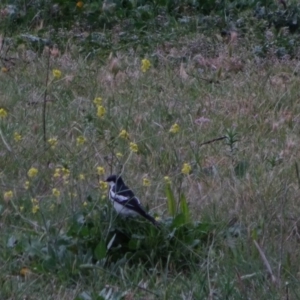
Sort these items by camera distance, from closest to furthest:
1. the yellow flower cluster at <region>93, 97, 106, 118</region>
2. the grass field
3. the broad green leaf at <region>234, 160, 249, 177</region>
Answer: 1. the grass field
2. the yellow flower cluster at <region>93, 97, 106, 118</region>
3. the broad green leaf at <region>234, 160, 249, 177</region>

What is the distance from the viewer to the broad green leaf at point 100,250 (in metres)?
4.07

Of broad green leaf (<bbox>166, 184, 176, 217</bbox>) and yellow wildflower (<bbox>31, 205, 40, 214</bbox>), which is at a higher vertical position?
yellow wildflower (<bbox>31, 205, 40, 214</bbox>)

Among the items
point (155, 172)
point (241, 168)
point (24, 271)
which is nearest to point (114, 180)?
point (24, 271)

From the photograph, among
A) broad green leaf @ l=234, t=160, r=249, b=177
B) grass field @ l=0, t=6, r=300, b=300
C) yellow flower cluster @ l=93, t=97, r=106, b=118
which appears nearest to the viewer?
grass field @ l=0, t=6, r=300, b=300

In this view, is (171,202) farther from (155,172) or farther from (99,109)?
(155,172)

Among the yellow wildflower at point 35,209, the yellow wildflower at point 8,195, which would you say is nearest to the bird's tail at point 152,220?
the yellow wildflower at point 35,209

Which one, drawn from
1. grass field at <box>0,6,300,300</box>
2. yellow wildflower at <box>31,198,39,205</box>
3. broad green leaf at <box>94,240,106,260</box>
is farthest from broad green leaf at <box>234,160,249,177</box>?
broad green leaf at <box>94,240,106,260</box>

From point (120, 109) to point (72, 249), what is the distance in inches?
92.3

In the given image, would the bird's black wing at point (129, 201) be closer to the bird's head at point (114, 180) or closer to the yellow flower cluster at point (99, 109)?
the bird's head at point (114, 180)

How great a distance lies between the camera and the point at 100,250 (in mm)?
4070

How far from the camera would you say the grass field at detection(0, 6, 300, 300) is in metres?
4.00

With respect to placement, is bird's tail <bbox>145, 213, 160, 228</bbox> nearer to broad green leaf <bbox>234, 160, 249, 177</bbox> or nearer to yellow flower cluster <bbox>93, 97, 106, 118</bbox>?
yellow flower cluster <bbox>93, 97, 106, 118</bbox>

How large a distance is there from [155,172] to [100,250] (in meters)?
1.35

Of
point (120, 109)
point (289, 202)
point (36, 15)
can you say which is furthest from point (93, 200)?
point (36, 15)
